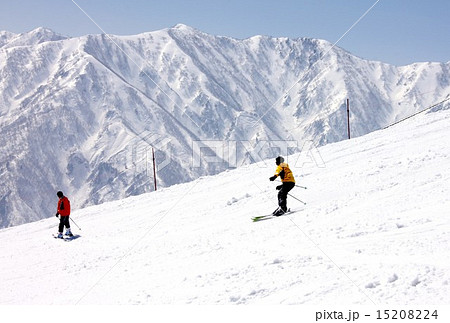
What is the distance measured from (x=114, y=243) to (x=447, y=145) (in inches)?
512

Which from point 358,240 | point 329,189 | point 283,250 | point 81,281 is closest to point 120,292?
point 81,281

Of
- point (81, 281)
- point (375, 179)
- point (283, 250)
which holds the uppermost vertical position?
point (375, 179)

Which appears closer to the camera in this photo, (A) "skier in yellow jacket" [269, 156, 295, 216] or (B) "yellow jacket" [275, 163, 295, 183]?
(A) "skier in yellow jacket" [269, 156, 295, 216]

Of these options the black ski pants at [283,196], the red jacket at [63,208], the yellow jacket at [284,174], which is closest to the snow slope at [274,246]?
the black ski pants at [283,196]

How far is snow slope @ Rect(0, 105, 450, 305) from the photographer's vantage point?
24.8ft

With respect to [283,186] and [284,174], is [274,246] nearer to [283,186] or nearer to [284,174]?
[283,186]

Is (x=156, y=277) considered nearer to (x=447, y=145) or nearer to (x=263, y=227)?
(x=263, y=227)

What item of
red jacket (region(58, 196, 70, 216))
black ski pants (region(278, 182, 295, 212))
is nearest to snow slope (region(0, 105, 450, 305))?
black ski pants (region(278, 182, 295, 212))

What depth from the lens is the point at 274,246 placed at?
10383 mm

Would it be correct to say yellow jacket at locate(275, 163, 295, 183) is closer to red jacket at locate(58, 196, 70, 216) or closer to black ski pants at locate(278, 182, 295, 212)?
black ski pants at locate(278, 182, 295, 212)

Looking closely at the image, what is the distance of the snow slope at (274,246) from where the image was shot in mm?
7555

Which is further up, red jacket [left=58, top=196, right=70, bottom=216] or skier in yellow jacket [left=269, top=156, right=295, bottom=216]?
skier in yellow jacket [left=269, top=156, right=295, bottom=216]

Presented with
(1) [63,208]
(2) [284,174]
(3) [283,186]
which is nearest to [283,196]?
(3) [283,186]

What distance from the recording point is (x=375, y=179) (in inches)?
605
